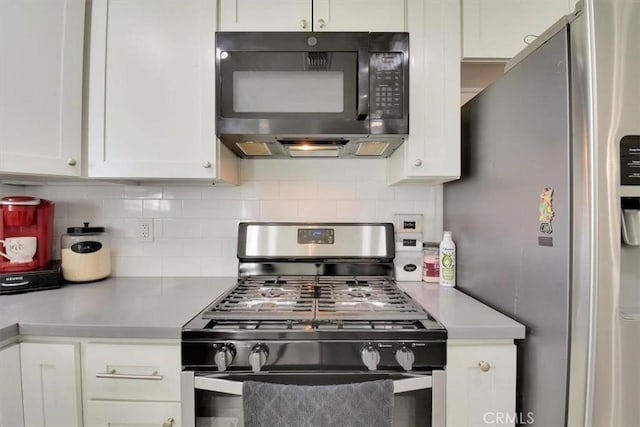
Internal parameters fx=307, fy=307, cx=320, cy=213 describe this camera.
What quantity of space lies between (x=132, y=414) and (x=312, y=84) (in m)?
1.29

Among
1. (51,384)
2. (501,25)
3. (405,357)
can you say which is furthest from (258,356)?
(501,25)

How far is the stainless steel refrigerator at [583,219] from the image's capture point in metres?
0.75

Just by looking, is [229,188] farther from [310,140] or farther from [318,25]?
Answer: [318,25]

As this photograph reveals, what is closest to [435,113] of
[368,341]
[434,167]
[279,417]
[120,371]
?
[434,167]

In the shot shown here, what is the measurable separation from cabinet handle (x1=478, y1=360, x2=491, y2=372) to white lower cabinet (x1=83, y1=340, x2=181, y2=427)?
37.3 inches

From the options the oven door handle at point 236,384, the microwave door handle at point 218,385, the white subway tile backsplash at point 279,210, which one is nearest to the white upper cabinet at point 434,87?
the white subway tile backsplash at point 279,210

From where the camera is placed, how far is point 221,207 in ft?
5.31

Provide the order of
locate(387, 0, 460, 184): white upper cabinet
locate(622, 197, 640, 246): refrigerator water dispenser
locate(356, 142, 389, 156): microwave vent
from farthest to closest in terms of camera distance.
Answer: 1. locate(356, 142, 389, 156): microwave vent
2. locate(387, 0, 460, 184): white upper cabinet
3. locate(622, 197, 640, 246): refrigerator water dispenser

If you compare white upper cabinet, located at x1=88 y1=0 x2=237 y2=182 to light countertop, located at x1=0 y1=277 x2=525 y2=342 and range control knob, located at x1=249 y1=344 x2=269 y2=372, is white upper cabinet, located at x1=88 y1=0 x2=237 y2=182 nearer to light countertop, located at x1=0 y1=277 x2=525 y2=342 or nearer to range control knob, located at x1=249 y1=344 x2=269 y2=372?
light countertop, located at x1=0 y1=277 x2=525 y2=342

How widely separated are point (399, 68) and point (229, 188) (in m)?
0.99

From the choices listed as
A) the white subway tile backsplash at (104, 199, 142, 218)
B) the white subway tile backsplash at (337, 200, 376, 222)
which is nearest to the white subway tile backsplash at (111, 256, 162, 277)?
the white subway tile backsplash at (104, 199, 142, 218)

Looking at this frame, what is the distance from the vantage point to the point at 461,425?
0.96 metres

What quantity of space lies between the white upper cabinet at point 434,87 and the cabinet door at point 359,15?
0.06 meters

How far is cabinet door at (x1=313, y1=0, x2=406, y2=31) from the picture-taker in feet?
4.14
